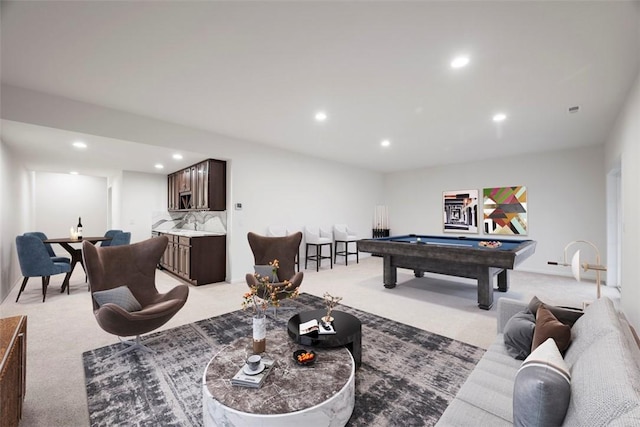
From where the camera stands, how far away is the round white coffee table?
134 centimetres

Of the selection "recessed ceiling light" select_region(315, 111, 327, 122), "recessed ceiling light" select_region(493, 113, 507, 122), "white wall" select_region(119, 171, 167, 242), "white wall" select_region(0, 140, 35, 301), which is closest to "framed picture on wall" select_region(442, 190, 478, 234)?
"recessed ceiling light" select_region(493, 113, 507, 122)

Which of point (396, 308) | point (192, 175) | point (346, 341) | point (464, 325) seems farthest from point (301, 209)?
point (346, 341)

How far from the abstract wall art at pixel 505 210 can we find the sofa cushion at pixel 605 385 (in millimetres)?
6156

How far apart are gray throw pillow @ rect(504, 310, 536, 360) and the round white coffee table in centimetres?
108

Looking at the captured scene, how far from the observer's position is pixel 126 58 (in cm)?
254

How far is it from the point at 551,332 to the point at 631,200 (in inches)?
114

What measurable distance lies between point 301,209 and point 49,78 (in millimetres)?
4501

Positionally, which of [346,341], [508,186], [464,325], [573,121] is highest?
[573,121]

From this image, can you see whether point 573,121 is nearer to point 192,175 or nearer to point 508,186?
point 508,186

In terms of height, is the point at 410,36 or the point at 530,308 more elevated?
the point at 410,36

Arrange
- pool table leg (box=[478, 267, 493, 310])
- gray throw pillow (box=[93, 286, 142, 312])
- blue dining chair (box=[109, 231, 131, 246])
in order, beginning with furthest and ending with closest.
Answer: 1. blue dining chair (box=[109, 231, 131, 246])
2. pool table leg (box=[478, 267, 493, 310])
3. gray throw pillow (box=[93, 286, 142, 312])

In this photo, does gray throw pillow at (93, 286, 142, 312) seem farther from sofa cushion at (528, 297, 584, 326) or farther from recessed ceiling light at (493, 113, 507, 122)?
recessed ceiling light at (493, 113, 507, 122)

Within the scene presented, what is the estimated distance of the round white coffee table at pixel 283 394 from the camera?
4.41 feet

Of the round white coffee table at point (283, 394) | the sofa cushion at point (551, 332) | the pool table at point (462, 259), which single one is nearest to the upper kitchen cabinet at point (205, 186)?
the pool table at point (462, 259)
